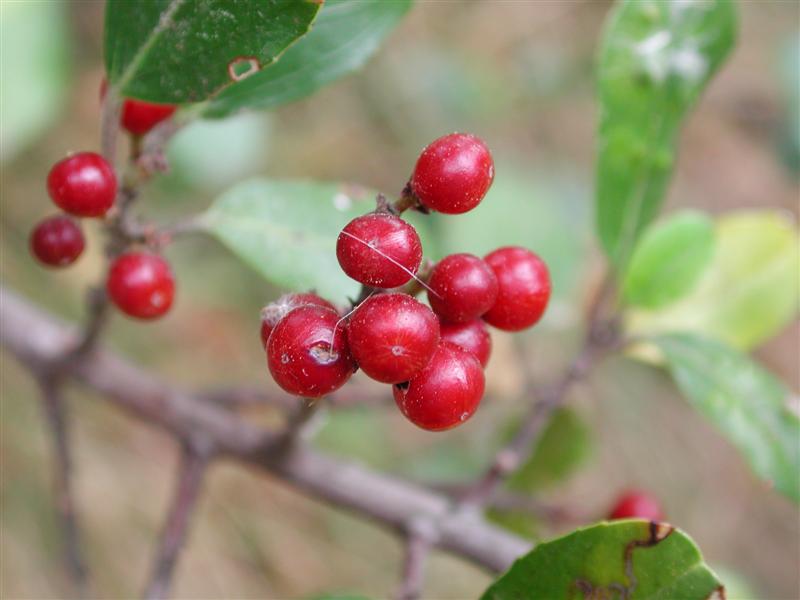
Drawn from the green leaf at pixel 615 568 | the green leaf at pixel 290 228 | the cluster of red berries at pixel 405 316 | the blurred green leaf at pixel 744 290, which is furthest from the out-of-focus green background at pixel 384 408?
the cluster of red berries at pixel 405 316

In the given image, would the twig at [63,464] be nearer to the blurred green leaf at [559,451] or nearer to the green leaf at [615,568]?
the green leaf at [615,568]

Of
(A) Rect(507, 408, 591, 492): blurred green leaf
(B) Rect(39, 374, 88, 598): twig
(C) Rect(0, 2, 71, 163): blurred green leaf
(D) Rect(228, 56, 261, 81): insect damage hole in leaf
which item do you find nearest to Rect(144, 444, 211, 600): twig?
(B) Rect(39, 374, 88, 598): twig

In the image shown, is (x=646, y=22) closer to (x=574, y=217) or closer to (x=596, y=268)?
(x=596, y=268)

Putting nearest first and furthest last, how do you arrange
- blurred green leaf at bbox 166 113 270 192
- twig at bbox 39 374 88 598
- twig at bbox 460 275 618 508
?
twig at bbox 460 275 618 508
twig at bbox 39 374 88 598
blurred green leaf at bbox 166 113 270 192

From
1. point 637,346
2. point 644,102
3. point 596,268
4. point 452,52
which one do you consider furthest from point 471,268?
point 452,52

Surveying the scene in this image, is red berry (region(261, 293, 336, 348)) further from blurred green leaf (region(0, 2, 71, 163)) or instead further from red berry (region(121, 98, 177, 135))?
blurred green leaf (region(0, 2, 71, 163))

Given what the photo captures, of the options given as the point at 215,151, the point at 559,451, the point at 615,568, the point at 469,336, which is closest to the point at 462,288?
the point at 469,336
